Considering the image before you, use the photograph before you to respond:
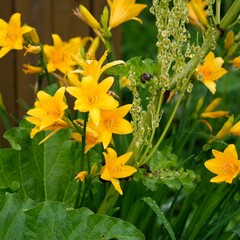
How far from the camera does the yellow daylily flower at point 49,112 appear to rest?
4.58ft

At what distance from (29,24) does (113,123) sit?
1814mm

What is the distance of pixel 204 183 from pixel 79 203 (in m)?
0.38

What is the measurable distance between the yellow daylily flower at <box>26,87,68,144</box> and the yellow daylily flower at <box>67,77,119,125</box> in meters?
0.04

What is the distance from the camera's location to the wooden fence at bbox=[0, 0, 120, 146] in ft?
10.1

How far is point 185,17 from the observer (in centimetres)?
146

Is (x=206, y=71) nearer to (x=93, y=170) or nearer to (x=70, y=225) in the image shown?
(x=93, y=170)

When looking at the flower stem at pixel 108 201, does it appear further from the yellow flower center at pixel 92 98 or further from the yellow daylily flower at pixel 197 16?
the yellow daylily flower at pixel 197 16

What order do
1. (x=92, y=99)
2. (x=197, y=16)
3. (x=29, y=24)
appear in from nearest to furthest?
(x=92, y=99), (x=197, y=16), (x=29, y=24)

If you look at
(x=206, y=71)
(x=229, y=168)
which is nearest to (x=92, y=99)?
(x=229, y=168)

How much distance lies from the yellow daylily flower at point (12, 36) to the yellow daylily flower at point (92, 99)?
35cm

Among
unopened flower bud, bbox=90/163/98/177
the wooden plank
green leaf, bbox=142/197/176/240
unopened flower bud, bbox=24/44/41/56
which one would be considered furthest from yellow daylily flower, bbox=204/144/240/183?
the wooden plank

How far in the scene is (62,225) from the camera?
1.39 metres

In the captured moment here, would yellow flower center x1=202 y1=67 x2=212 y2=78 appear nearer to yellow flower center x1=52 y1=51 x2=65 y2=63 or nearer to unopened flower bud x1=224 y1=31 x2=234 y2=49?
unopened flower bud x1=224 y1=31 x2=234 y2=49

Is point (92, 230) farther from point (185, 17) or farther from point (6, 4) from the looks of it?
point (6, 4)
